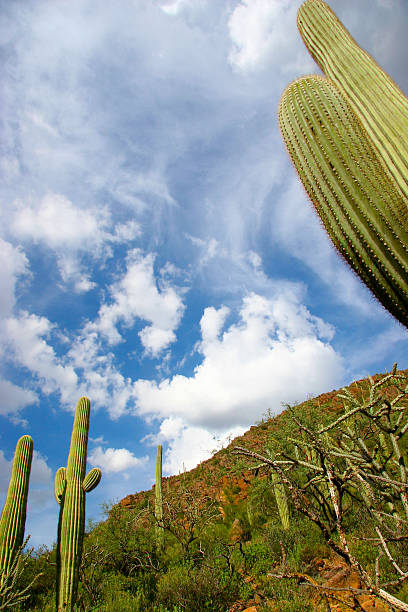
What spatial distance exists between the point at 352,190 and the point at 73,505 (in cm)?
775

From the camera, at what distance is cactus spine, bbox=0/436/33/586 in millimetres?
6749

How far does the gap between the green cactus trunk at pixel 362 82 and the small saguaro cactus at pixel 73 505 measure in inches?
310

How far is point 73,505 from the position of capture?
23.3ft

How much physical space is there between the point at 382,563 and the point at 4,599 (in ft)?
23.0

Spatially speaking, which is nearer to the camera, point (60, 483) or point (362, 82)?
point (362, 82)

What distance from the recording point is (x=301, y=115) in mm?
2670

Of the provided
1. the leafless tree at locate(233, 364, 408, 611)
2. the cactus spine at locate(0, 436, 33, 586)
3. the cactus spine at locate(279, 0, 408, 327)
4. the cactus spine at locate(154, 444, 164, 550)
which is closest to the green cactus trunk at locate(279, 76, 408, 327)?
the cactus spine at locate(279, 0, 408, 327)

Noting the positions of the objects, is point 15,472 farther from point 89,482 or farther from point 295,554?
point 295,554

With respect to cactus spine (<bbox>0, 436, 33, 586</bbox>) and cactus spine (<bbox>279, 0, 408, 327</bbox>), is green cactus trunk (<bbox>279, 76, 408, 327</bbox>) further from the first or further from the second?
cactus spine (<bbox>0, 436, 33, 586</bbox>)

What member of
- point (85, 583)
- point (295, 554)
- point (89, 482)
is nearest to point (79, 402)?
point (89, 482)

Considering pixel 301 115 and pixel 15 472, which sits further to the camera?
pixel 15 472

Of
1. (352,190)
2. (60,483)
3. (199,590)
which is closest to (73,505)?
(60,483)

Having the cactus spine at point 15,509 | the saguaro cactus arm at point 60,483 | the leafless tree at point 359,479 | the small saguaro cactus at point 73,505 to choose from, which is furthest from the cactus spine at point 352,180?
the cactus spine at point 15,509

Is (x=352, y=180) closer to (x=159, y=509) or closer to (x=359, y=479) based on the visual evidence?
(x=359, y=479)
